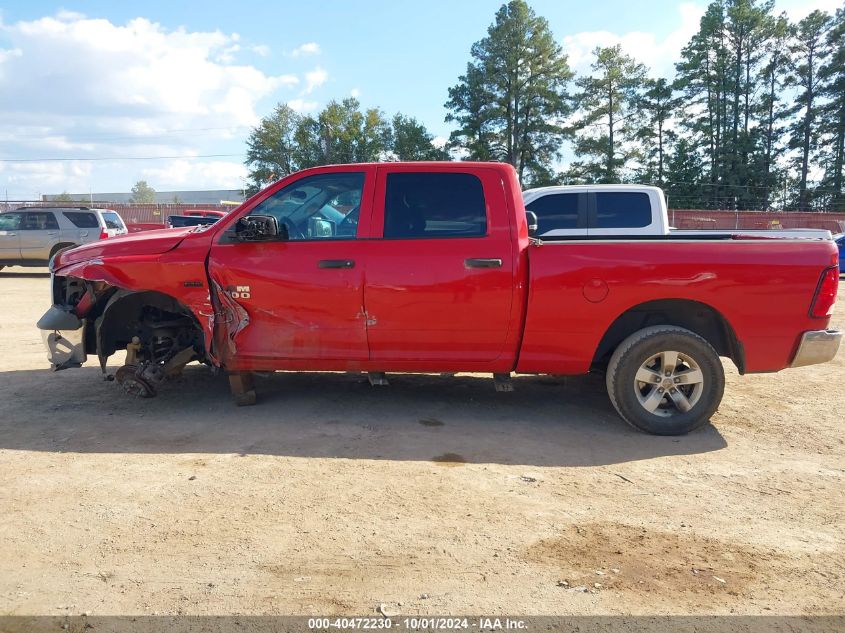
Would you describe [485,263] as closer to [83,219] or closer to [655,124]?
[83,219]

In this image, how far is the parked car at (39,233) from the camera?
55.6 ft

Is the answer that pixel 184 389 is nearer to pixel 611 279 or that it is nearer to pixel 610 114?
pixel 611 279

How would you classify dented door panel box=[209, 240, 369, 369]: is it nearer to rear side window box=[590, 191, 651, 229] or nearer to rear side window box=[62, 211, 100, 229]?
rear side window box=[590, 191, 651, 229]

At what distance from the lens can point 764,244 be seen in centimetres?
478

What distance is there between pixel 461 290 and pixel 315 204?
1.41 meters

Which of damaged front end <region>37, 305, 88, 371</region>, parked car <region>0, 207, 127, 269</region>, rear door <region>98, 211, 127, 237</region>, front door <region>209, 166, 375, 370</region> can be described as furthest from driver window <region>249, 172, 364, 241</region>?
rear door <region>98, 211, 127, 237</region>

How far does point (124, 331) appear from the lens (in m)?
5.61

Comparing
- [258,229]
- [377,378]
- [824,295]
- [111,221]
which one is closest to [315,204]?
[258,229]

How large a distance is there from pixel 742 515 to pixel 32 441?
4840 mm

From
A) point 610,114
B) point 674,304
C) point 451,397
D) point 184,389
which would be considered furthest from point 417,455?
point 610,114

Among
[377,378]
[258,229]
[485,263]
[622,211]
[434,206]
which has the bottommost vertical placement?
[377,378]

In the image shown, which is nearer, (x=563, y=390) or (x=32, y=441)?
(x=32, y=441)

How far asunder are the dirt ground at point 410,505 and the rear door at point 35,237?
12734mm

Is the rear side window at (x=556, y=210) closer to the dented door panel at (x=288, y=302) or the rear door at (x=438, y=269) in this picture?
the rear door at (x=438, y=269)
